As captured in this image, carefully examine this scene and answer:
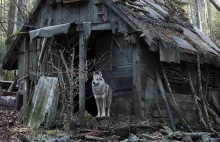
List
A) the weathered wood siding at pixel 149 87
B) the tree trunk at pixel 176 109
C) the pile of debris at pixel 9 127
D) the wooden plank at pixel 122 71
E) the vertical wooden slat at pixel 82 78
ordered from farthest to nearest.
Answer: the wooden plank at pixel 122 71 < the weathered wood siding at pixel 149 87 < the tree trunk at pixel 176 109 < the vertical wooden slat at pixel 82 78 < the pile of debris at pixel 9 127

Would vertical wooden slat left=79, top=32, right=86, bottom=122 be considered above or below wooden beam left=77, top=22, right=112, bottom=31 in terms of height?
below

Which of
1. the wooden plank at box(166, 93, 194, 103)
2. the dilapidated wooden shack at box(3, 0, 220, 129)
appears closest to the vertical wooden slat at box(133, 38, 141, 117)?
the dilapidated wooden shack at box(3, 0, 220, 129)

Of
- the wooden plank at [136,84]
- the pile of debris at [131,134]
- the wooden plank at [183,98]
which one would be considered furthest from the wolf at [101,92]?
the wooden plank at [183,98]

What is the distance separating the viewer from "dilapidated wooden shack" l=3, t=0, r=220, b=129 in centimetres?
1023

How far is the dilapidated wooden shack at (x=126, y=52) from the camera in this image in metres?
10.2

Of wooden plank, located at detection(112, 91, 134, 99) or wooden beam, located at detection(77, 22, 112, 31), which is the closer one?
wooden plank, located at detection(112, 91, 134, 99)

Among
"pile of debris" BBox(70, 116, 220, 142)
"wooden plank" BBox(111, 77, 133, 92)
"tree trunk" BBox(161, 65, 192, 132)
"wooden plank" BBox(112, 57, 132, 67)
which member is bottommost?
"pile of debris" BBox(70, 116, 220, 142)

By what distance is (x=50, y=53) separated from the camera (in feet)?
40.0

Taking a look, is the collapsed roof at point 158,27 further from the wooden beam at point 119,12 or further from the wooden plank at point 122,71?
the wooden plank at point 122,71

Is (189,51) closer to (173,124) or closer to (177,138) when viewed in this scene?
(173,124)

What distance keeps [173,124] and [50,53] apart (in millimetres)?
5064

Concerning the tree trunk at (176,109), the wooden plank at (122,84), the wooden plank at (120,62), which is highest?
the wooden plank at (120,62)

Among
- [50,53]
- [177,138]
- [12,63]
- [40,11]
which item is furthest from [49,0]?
[177,138]

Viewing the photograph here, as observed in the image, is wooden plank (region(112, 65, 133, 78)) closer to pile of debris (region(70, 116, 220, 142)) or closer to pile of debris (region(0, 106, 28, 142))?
pile of debris (region(70, 116, 220, 142))
